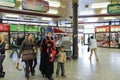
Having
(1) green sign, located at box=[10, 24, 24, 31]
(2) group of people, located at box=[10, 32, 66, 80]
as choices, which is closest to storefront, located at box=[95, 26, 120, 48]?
(1) green sign, located at box=[10, 24, 24, 31]

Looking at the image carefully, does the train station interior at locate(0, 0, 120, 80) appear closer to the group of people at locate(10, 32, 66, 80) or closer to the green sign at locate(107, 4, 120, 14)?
the green sign at locate(107, 4, 120, 14)

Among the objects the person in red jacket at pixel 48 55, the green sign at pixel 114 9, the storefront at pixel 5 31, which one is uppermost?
the green sign at pixel 114 9

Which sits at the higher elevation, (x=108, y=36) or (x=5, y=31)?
(x=5, y=31)

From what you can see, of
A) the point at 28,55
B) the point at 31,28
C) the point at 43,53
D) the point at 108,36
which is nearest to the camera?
the point at 28,55

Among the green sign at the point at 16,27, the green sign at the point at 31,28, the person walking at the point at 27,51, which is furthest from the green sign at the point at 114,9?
the green sign at the point at 31,28

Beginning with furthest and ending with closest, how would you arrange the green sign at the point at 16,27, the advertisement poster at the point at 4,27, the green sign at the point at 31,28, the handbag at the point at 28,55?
the green sign at the point at 31,28, the green sign at the point at 16,27, the advertisement poster at the point at 4,27, the handbag at the point at 28,55

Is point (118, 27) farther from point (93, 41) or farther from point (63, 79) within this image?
point (63, 79)

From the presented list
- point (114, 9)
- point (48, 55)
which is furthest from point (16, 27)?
point (48, 55)

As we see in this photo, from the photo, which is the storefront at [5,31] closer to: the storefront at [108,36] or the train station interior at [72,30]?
the train station interior at [72,30]

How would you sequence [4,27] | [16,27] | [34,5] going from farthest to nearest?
[16,27] → [4,27] → [34,5]

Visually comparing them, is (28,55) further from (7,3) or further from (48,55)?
(7,3)

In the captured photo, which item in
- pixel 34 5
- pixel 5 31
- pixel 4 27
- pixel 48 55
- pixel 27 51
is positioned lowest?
pixel 48 55

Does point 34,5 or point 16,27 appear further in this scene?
point 16,27

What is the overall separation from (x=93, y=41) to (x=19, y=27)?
12.7 m
